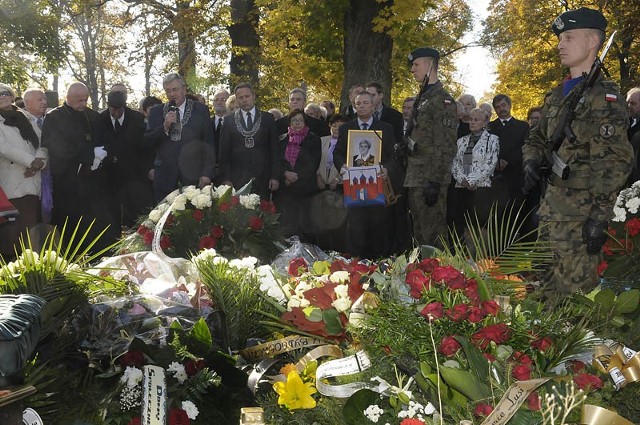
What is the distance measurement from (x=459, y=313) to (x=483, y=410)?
313 millimetres

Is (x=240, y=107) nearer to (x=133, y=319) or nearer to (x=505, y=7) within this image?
(x=133, y=319)

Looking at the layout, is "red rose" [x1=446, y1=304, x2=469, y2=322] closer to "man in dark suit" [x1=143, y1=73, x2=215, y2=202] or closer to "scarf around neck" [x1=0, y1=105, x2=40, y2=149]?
"man in dark suit" [x1=143, y1=73, x2=215, y2=202]

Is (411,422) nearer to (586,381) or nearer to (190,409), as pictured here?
(586,381)

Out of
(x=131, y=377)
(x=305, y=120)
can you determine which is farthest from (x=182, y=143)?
(x=131, y=377)

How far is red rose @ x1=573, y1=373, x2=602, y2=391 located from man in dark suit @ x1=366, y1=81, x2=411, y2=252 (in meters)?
6.49

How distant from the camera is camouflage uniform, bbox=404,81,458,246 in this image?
24.5 ft

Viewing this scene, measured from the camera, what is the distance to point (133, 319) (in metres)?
3.32

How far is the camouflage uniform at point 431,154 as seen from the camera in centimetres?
745

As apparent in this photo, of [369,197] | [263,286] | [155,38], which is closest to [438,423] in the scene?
[263,286]

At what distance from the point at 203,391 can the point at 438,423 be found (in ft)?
3.68

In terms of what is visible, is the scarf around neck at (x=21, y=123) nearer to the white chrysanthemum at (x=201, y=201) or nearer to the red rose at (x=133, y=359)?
the white chrysanthemum at (x=201, y=201)

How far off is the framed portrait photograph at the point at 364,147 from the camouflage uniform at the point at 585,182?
11.5ft

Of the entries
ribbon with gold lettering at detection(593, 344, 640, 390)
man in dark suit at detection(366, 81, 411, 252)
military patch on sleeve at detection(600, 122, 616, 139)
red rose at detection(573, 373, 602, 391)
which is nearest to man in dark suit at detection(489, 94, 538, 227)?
man in dark suit at detection(366, 81, 411, 252)

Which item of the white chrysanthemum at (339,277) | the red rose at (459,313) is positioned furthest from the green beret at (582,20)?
the red rose at (459,313)
